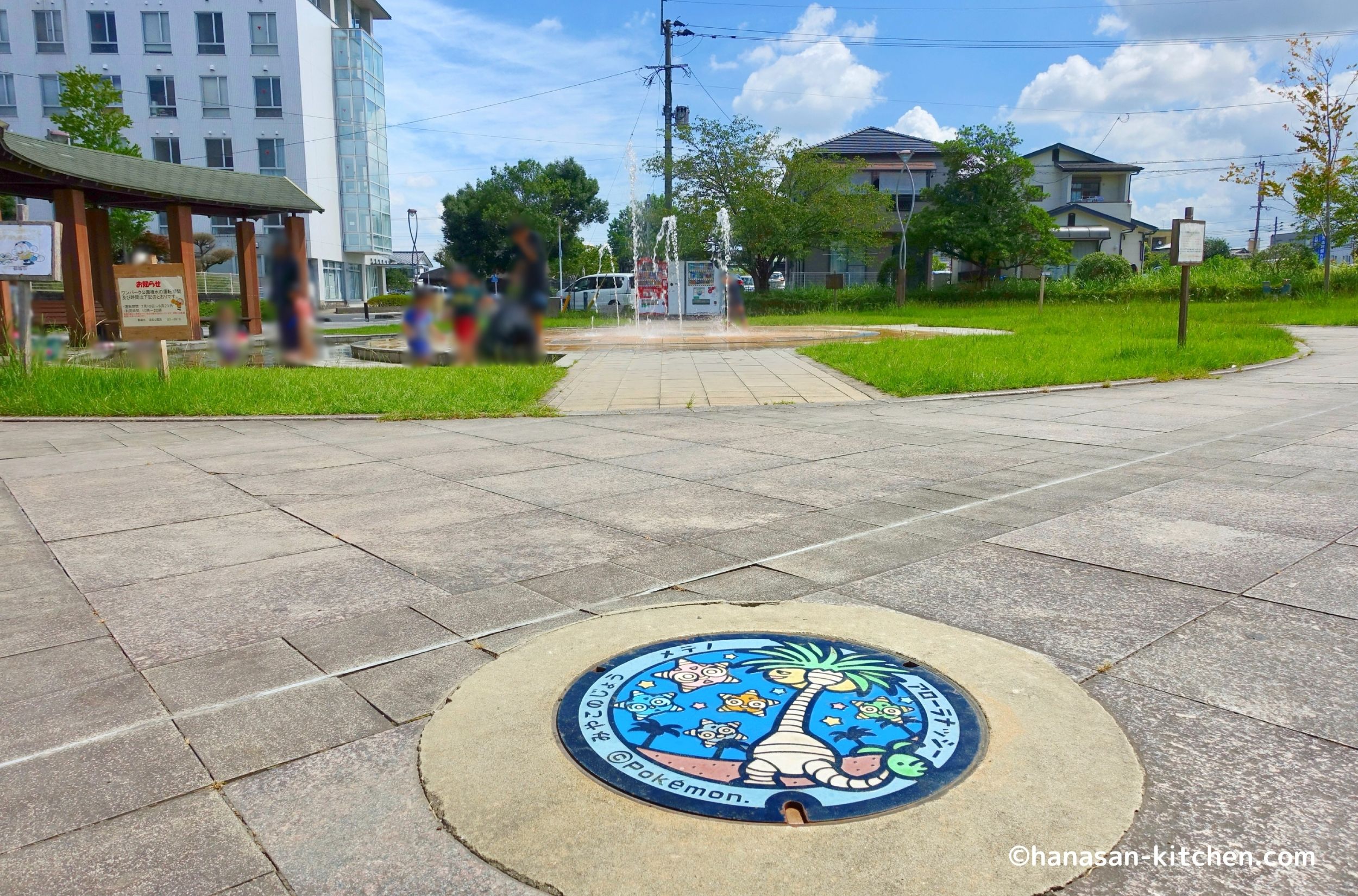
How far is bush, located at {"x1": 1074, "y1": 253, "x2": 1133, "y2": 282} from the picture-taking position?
33438 millimetres

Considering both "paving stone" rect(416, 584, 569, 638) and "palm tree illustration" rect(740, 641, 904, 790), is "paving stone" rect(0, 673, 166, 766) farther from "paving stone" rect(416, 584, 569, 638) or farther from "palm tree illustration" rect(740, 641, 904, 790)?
"palm tree illustration" rect(740, 641, 904, 790)

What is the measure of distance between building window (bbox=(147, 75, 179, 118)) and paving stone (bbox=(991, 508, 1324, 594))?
4950 mm

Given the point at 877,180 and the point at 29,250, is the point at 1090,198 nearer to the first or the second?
the point at 877,180

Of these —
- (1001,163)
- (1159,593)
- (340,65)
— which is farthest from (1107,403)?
(1001,163)

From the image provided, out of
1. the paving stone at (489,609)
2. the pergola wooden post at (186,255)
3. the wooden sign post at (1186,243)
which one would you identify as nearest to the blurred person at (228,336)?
the pergola wooden post at (186,255)

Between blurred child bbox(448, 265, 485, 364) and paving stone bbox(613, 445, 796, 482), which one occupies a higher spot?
blurred child bbox(448, 265, 485, 364)

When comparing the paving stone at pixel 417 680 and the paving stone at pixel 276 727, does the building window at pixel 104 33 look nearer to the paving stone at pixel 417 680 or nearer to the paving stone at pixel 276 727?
the paving stone at pixel 276 727

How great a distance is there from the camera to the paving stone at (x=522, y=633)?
160 inches

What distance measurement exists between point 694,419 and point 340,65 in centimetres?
974

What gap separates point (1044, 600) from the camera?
4.58 metres

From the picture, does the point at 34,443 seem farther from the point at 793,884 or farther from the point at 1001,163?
the point at 1001,163

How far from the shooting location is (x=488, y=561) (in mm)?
5332

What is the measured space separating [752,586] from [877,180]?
A: 53.5 meters

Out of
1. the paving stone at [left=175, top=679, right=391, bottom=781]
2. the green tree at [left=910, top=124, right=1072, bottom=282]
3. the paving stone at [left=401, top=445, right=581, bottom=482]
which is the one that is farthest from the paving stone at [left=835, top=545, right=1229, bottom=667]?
the green tree at [left=910, top=124, right=1072, bottom=282]
